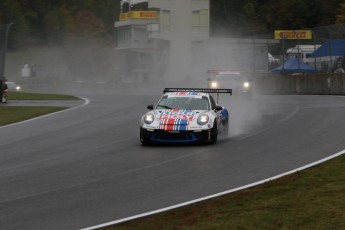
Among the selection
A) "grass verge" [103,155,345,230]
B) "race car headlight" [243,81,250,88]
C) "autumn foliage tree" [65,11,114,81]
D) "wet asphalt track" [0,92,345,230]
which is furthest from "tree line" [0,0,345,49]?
"grass verge" [103,155,345,230]

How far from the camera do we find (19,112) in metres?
30.6

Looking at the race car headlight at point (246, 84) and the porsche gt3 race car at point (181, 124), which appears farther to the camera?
the race car headlight at point (246, 84)

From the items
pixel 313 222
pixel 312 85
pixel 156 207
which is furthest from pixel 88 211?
pixel 312 85

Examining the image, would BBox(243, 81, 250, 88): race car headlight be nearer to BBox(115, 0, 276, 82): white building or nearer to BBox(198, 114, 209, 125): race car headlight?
BBox(198, 114, 209, 125): race car headlight

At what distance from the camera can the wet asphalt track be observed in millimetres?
10602

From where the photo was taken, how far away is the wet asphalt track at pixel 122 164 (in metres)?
10.6

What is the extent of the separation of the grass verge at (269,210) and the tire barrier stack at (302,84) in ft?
102

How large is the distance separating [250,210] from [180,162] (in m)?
5.23

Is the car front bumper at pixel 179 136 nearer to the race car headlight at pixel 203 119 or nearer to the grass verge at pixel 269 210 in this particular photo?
the race car headlight at pixel 203 119

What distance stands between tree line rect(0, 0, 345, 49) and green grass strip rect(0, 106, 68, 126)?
234ft

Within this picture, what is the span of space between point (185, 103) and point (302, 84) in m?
28.4

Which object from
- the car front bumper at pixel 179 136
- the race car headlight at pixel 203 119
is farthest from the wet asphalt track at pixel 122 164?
the race car headlight at pixel 203 119

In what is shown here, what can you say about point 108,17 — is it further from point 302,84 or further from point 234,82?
point 234,82

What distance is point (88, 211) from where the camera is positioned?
10289 mm
